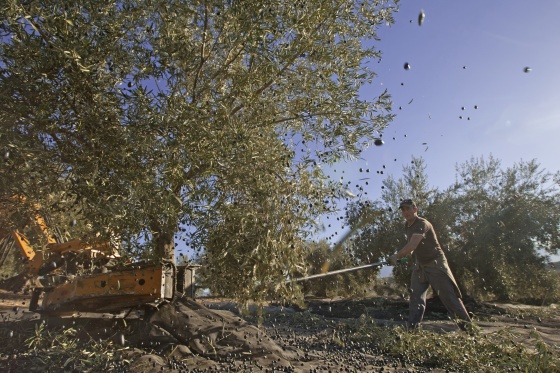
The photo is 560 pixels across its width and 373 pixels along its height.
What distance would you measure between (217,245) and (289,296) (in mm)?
1279

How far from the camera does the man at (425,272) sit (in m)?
7.57

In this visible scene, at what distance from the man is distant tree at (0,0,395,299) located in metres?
2.89

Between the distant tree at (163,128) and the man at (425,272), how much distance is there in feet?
9.48

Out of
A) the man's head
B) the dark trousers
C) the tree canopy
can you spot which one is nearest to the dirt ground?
the dark trousers

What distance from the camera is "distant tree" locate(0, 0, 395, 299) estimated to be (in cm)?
498

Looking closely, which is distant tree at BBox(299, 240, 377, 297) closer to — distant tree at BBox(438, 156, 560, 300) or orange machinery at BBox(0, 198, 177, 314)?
distant tree at BBox(438, 156, 560, 300)

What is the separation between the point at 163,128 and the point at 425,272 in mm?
6212

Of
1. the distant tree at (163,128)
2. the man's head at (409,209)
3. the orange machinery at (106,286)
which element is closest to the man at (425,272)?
the man's head at (409,209)

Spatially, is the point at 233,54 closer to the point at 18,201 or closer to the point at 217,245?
the point at 217,245

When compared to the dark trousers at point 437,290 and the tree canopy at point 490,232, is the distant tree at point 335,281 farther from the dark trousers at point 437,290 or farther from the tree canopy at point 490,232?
the dark trousers at point 437,290

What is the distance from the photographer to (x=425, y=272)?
8023 mm

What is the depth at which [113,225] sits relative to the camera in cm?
492

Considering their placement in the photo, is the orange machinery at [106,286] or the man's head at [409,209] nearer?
the orange machinery at [106,286]

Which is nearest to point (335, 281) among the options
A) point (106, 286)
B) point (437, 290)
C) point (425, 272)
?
point (425, 272)
